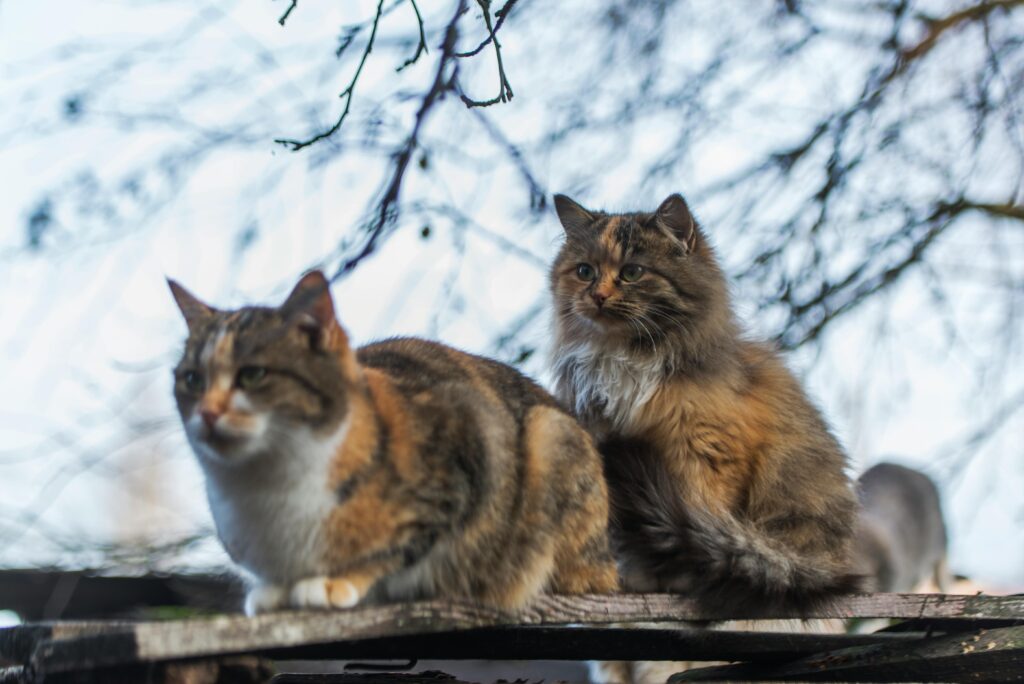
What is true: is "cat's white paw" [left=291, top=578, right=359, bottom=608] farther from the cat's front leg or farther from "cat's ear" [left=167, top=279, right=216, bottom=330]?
"cat's ear" [left=167, top=279, right=216, bottom=330]

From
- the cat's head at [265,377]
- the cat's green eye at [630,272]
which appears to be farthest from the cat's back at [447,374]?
the cat's green eye at [630,272]

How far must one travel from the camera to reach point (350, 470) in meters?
2.02

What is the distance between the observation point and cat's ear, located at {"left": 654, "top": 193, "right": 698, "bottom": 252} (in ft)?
12.3

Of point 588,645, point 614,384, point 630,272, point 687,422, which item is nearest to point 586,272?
point 630,272

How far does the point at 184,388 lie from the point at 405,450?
441mm

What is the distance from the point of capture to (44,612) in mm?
2908

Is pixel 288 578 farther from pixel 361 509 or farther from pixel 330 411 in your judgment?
pixel 330 411

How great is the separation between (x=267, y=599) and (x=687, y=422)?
1.73m

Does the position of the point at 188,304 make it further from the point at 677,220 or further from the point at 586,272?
the point at 677,220

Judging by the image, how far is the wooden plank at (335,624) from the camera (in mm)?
1637

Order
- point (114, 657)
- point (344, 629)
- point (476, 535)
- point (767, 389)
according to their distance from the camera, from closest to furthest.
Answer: point (114, 657) < point (344, 629) < point (476, 535) < point (767, 389)

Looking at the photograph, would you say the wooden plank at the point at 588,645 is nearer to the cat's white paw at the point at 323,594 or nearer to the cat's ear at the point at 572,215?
the cat's white paw at the point at 323,594

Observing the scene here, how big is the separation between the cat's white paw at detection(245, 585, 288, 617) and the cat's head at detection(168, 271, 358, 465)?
27 centimetres

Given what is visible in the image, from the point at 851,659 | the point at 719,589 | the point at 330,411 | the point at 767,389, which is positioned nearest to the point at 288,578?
the point at 330,411
